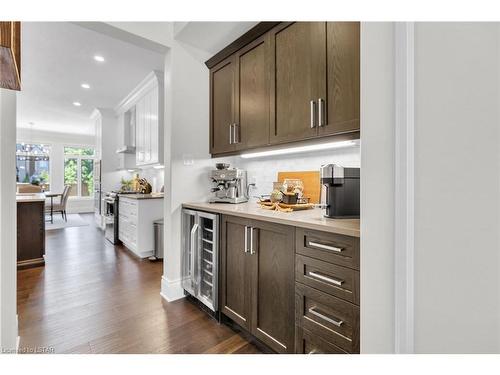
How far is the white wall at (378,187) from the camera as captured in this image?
73 cm

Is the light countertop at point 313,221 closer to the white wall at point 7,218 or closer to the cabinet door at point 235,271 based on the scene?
the cabinet door at point 235,271

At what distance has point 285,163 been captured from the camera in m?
2.31

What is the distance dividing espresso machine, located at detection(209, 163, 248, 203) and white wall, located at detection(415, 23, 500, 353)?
181 centimetres

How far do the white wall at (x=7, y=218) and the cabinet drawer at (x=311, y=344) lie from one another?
5.06ft

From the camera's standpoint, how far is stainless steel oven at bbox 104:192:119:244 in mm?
4368

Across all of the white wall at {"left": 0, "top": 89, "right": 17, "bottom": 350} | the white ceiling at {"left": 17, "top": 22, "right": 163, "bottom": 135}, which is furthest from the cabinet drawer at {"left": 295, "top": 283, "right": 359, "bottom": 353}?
the white ceiling at {"left": 17, "top": 22, "right": 163, "bottom": 135}

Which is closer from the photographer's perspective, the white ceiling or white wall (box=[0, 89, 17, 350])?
white wall (box=[0, 89, 17, 350])

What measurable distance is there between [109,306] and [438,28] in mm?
2737

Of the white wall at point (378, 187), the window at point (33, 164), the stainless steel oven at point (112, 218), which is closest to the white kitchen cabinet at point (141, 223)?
the stainless steel oven at point (112, 218)

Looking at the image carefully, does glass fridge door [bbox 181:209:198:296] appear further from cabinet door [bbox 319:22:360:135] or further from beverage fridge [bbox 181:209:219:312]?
cabinet door [bbox 319:22:360:135]

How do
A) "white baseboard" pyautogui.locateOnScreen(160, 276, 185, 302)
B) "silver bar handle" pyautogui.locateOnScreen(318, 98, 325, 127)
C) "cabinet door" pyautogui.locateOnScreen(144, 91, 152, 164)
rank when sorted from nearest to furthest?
"silver bar handle" pyautogui.locateOnScreen(318, 98, 325, 127)
"white baseboard" pyautogui.locateOnScreen(160, 276, 185, 302)
"cabinet door" pyautogui.locateOnScreen(144, 91, 152, 164)

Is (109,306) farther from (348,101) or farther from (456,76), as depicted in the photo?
(456,76)

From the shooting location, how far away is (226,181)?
7.99 ft

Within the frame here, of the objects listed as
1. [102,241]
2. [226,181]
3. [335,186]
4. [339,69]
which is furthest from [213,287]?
[102,241]
